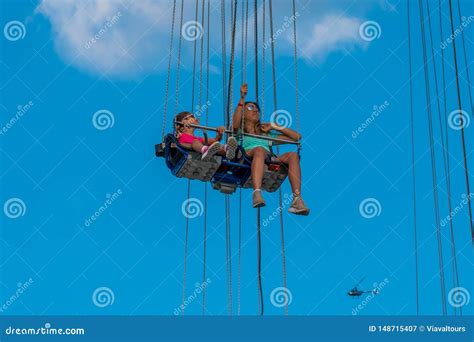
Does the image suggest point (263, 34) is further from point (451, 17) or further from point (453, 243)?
point (453, 243)

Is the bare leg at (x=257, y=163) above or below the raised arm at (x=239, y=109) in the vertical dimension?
below

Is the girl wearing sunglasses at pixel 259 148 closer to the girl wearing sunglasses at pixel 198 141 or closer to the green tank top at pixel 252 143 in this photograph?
the green tank top at pixel 252 143

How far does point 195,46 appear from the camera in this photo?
12.2 metres

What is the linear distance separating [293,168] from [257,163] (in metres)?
0.38

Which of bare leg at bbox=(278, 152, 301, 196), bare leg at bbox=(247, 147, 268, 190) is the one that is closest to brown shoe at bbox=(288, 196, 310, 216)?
bare leg at bbox=(278, 152, 301, 196)

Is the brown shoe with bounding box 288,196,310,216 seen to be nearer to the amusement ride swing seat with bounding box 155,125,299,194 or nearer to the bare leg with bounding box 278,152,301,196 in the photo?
the bare leg with bounding box 278,152,301,196

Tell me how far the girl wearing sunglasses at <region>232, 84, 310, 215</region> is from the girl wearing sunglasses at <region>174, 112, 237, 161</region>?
0.83 feet

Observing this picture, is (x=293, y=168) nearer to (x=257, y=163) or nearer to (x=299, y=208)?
(x=257, y=163)

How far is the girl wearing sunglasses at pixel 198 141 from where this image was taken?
37.1 ft

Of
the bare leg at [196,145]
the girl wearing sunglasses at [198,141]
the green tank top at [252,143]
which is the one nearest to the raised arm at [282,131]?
the green tank top at [252,143]

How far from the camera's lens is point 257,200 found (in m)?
11.1

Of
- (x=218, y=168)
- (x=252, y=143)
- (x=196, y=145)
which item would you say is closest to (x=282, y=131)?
(x=252, y=143)

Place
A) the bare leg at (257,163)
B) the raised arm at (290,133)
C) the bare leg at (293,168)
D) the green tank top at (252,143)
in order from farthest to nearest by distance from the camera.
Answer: the raised arm at (290,133)
the green tank top at (252,143)
the bare leg at (293,168)
the bare leg at (257,163)
